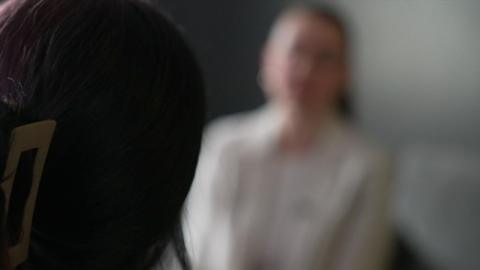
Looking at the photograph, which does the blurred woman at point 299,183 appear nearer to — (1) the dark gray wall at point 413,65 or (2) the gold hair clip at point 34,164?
(1) the dark gray wall at point 413,65

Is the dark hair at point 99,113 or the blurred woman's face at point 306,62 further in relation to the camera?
the blurred woman's face at point 306,62

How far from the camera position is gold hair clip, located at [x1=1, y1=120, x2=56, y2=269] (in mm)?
454

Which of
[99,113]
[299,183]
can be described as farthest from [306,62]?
[99,113]

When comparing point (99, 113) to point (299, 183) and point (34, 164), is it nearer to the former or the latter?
point (34, 164)

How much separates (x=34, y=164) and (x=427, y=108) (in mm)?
1645

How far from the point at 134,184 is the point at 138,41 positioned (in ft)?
0.35

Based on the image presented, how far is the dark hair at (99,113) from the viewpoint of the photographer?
50 centimetres

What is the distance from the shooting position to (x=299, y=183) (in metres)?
1.60

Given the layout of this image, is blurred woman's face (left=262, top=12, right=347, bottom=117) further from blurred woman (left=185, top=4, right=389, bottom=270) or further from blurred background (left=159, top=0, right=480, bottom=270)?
blurred background (left=159, top=0, right=480, bottom=270)

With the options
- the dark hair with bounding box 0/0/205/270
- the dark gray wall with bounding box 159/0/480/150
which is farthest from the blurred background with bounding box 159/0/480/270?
the dark hair with bounding box 0/0/205/270

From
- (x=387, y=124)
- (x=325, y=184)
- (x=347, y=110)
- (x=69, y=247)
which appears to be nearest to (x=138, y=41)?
(x=69, y=247)

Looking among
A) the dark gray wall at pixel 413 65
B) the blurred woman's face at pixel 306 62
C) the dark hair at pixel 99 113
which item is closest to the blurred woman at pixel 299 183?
the blurred woman's face at pixel 306 62

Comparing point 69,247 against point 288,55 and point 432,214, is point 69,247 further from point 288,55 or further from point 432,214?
point 432,214

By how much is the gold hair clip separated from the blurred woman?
1.09 meters
